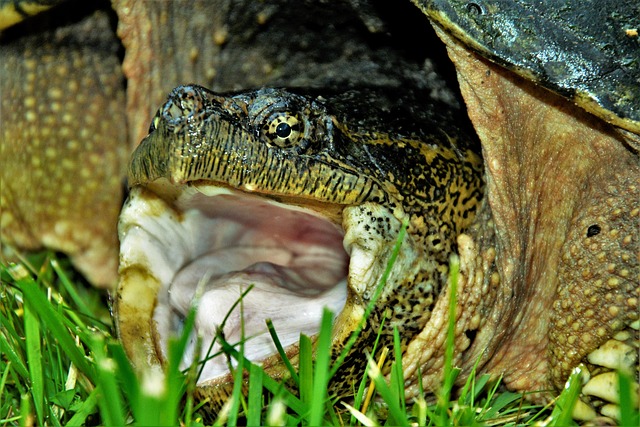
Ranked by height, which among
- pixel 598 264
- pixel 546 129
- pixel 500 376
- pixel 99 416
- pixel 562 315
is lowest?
pixel 99 416

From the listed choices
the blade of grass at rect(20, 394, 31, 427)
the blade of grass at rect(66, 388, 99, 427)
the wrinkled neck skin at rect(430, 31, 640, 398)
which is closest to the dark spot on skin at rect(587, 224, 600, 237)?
the wrinkled neck skin at rect(430, 31, 640, 398)

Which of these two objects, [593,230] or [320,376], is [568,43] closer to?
[593,230]

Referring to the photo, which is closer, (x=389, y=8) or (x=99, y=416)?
(x=99, y=416)

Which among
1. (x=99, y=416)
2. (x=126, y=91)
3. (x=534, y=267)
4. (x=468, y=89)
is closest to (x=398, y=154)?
(x=468, y=89)

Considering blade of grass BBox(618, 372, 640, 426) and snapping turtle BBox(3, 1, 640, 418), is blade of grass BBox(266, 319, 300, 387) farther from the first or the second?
blade of grass BBox(618, 372, 640, 426)

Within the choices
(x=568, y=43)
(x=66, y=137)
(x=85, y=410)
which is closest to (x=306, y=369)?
(x=85, y=410)

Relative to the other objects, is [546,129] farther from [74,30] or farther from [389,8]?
[74,30]

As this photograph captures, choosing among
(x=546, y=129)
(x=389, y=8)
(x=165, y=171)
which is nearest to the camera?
(x=165, y=171)
